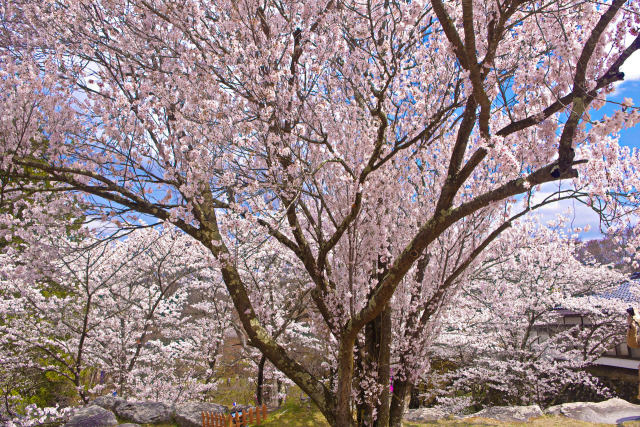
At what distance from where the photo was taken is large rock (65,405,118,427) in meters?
8.30

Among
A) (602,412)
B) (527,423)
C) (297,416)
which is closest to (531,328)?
(602,412)

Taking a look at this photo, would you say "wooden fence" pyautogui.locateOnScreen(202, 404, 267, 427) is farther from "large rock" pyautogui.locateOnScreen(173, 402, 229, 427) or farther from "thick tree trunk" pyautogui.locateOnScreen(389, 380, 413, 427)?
"thick tree trunk" pyautogui.locateOnScreen(389, 380, 413, 427)

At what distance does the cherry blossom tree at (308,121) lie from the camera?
4125 millimetres

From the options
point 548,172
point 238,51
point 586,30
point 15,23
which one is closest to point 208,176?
point 238,51

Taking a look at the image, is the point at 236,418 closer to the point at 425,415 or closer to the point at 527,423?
the point at 425,415

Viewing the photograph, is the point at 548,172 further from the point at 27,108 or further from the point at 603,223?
the point at 27,108

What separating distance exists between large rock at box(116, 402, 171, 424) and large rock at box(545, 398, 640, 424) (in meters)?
9.52

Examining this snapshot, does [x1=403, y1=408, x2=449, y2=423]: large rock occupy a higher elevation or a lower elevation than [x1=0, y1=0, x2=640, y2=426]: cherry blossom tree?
Result: lower

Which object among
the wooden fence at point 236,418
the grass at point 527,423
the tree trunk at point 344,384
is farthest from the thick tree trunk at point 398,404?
the wooden fence at point 236,418

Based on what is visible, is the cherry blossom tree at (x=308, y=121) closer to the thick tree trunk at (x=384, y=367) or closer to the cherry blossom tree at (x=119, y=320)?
the thick tree trunk at (x=384, y=367)

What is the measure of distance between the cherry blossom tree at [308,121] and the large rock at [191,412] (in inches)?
188

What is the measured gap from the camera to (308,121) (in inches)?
213

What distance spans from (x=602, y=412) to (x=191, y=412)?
1014 cm

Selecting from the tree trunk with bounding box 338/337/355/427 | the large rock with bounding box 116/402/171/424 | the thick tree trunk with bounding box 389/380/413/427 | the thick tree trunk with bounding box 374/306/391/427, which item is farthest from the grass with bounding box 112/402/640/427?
the tree trunk with bounding box 338/337/355/427
